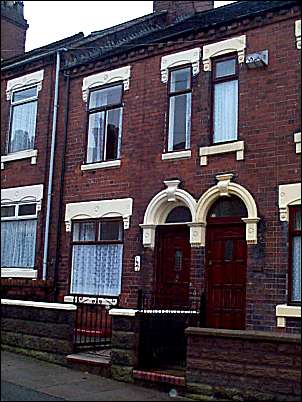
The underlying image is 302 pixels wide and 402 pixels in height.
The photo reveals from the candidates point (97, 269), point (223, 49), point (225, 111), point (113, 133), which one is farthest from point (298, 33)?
point (97, 269)

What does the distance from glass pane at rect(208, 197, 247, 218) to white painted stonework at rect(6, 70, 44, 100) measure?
21.1ft

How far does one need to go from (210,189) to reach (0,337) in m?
4.84

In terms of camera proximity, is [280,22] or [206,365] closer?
[206,365]

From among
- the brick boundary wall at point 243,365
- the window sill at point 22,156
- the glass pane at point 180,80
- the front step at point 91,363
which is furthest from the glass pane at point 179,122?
the brick boundary wall at point 243,365

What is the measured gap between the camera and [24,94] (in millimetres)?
16797

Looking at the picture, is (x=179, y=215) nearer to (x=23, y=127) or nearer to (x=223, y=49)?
(x=223, y=49)

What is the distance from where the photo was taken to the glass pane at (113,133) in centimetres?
1437

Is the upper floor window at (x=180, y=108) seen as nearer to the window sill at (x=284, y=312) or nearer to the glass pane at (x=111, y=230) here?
the glass pane at (x=111, y=230)

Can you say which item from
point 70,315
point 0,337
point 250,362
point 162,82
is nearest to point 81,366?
point 70,315

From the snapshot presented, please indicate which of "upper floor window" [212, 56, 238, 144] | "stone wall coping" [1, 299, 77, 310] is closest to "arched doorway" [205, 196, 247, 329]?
"upper floor window" [212, 56, 238, 144]

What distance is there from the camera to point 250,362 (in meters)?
8.52

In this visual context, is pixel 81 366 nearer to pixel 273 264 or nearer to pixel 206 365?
pixel 206 365

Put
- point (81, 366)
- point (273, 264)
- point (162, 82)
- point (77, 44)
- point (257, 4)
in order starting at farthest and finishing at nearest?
point (77, 44), point (162, 82), point (257, 4), point (273, 264), point (81, 366)

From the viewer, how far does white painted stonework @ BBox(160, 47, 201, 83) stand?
12961 mm
